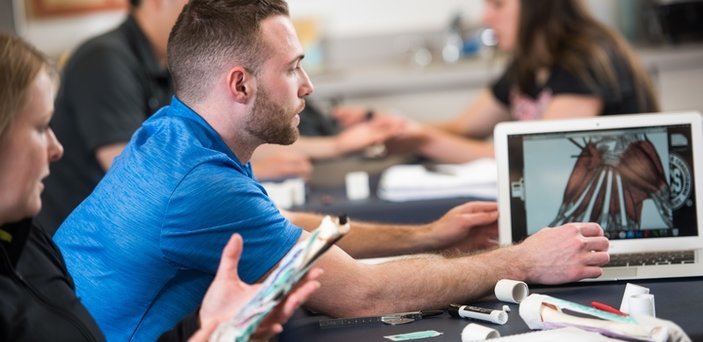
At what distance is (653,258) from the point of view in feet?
6.79

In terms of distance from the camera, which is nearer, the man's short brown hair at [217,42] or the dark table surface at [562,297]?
the dark table surface at [562,297]

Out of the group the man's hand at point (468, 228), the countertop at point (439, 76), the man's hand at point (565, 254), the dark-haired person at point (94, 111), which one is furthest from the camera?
the countertop at point (439, 76)

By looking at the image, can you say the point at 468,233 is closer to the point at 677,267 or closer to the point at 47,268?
the point at 677,267

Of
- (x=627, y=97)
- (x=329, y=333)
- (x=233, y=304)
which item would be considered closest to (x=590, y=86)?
(x=627, y=97)

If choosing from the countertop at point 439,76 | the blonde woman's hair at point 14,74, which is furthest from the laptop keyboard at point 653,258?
the countertop at point 439,76

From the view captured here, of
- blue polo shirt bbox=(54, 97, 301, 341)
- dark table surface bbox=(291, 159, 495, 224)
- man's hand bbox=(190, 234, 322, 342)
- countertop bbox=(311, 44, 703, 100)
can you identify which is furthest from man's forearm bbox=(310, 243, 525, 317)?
countertop bbox=(311, 44, 703, 100)

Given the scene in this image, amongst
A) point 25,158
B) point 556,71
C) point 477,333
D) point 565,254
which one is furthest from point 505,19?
point 25,158

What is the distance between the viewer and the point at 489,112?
14.1 feet

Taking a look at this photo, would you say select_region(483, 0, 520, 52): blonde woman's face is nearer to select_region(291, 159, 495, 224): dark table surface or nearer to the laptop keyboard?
select_region(291, 159, 495, 224): dark table surface

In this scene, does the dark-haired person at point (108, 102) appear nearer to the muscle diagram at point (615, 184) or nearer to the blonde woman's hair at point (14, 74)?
the muscle diagram at point (615, 184)

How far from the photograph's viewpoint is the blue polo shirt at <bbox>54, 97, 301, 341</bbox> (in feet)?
5.85

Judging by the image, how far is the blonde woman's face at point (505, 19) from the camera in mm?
3883

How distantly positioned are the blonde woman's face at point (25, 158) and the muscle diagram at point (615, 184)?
1055 mm

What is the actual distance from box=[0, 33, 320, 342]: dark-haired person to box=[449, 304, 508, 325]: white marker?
1.26ft
